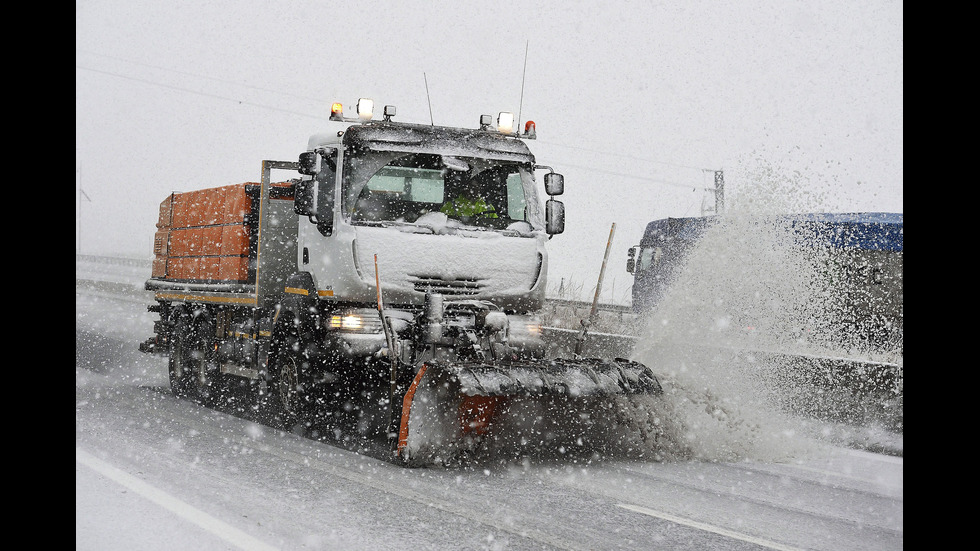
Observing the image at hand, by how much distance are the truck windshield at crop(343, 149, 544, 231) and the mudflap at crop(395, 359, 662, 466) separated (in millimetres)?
1688

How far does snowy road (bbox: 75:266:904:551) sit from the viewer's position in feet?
17.5

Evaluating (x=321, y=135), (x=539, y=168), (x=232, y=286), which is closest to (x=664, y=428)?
(x=539, y=168)

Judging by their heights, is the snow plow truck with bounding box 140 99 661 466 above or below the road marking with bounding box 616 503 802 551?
above

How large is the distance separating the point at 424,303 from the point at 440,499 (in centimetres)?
235

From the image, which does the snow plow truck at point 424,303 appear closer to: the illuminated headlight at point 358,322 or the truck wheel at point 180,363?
the illuminated headlight at point 358,322

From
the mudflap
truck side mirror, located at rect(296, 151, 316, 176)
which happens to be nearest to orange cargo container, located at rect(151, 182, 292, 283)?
truck side mirror, located at rect(296, 151, 316, 176)

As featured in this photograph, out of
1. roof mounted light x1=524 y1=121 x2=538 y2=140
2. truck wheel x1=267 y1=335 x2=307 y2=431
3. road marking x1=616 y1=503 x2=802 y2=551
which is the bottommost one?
road marking x1=616 y1=503 x2=802 y2=551

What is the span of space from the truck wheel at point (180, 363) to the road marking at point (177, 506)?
205 inches

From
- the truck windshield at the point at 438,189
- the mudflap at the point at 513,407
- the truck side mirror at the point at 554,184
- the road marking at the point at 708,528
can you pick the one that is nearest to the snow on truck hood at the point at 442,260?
the truck windshield at the point at 438,189

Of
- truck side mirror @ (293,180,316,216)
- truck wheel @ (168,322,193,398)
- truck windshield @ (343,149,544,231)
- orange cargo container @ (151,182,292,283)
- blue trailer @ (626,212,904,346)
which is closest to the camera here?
truck windshield @ (343,149,544,231)

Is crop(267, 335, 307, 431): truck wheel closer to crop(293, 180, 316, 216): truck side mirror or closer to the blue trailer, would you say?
crop(293, 180, 316, 216): truck side mirror

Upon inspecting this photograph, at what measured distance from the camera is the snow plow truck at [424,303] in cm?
764

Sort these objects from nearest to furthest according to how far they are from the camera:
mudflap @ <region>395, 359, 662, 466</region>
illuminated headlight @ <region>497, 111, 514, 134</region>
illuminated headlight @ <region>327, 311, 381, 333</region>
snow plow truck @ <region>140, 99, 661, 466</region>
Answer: mudflap @ <region>395, 359, 662, 466</region>, snow plow truck @ <region>140, 99, 661, 466</region>, illuminated headlight @ <region>327, 311, 381, 333</region>, illuminated headlight @ <region>497, 111, 514, 134</region>
